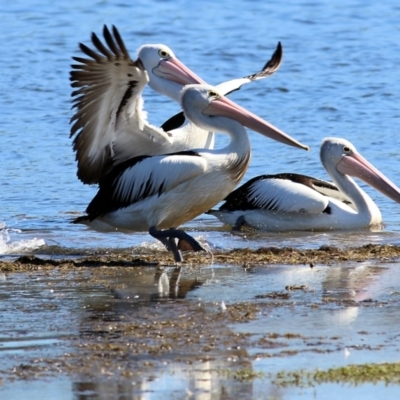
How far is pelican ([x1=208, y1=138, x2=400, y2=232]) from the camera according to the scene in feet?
31.6

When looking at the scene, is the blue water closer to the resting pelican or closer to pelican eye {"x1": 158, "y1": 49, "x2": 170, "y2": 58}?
the resting pelican

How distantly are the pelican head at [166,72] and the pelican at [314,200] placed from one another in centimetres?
126

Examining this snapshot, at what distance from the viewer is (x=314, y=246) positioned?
8719 mm

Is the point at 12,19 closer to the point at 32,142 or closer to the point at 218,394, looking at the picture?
the point at 32,142

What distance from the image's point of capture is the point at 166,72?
920cm

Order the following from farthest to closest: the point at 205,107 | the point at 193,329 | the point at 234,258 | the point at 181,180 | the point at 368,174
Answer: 1. the point at 368,174
2. the point at 205,107
3. the point at 181,180
4. the point at 234,258
5. the point at 193,329

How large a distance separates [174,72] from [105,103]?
1498 millimetres

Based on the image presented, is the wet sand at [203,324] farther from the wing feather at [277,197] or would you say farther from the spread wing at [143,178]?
the wing feather at [277,197]

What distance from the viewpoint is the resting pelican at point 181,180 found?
25.3 feet

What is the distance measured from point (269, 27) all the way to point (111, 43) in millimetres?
12941

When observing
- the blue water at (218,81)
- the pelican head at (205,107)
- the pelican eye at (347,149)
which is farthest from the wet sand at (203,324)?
the pelican eye at (347,149)

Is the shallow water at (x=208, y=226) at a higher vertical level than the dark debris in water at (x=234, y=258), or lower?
higher

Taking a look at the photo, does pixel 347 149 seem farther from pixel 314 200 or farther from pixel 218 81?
pixel 218 81

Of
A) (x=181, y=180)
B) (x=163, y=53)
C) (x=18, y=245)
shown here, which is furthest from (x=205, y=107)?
(x=18, y=245)
